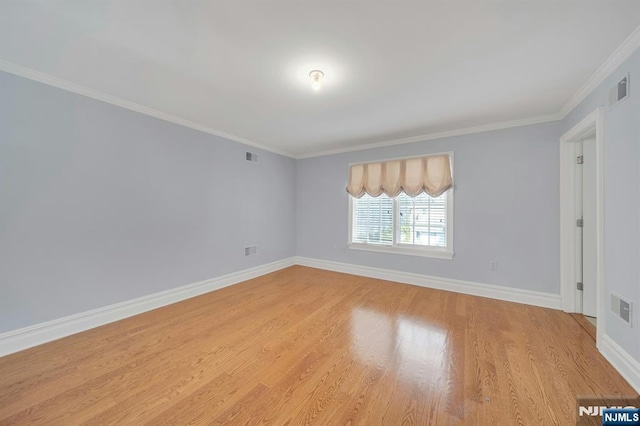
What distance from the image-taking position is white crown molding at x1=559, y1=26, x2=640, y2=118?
176cm

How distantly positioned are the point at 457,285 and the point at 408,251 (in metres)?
0.89

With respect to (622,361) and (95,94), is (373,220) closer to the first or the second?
(622,361)

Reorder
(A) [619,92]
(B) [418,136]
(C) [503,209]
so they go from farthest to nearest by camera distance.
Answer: (B) [418,136] < (C) [503,209] < (A) [619,92]

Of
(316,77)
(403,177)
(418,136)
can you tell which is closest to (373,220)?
(403,177)

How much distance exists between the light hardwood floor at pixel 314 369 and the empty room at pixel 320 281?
20 millimetres

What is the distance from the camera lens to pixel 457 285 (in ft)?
12.2

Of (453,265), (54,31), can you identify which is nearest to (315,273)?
(453,265)

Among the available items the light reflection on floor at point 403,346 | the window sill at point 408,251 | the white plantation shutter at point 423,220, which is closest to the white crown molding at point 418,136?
the white plantation shutter at point 423,220

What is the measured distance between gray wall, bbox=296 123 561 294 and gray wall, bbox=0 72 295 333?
3203 millimetres

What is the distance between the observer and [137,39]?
5.91 feet

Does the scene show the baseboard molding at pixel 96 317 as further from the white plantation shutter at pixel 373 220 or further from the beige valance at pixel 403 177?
the beige valance at pixel 403 177

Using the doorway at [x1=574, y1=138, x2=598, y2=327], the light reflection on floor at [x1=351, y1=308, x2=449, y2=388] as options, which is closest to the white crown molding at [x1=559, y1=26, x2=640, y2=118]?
the doorway at [x1=574, y1=138, x2=598, y2=327]

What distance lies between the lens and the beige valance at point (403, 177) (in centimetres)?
382

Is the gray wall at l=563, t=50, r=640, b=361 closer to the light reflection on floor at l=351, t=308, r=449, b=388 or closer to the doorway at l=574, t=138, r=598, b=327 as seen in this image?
the doorway at l=574, t=138, r=598, b=327
